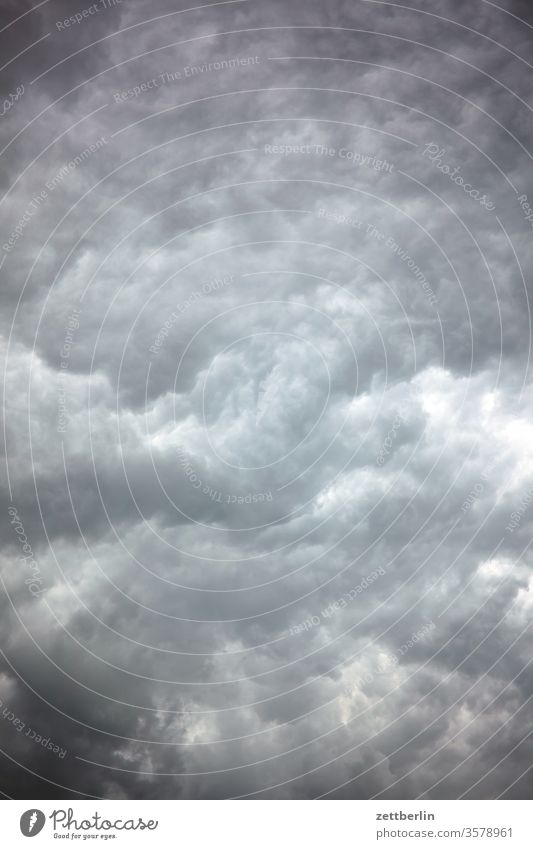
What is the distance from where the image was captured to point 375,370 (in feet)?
195

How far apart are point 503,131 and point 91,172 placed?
33082 millimetres

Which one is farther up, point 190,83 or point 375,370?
point 190,83

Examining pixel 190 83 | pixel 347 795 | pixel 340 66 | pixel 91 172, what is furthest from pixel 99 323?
pixel 347 795

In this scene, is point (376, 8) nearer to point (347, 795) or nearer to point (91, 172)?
point (91, 172)

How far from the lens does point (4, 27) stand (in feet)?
124
